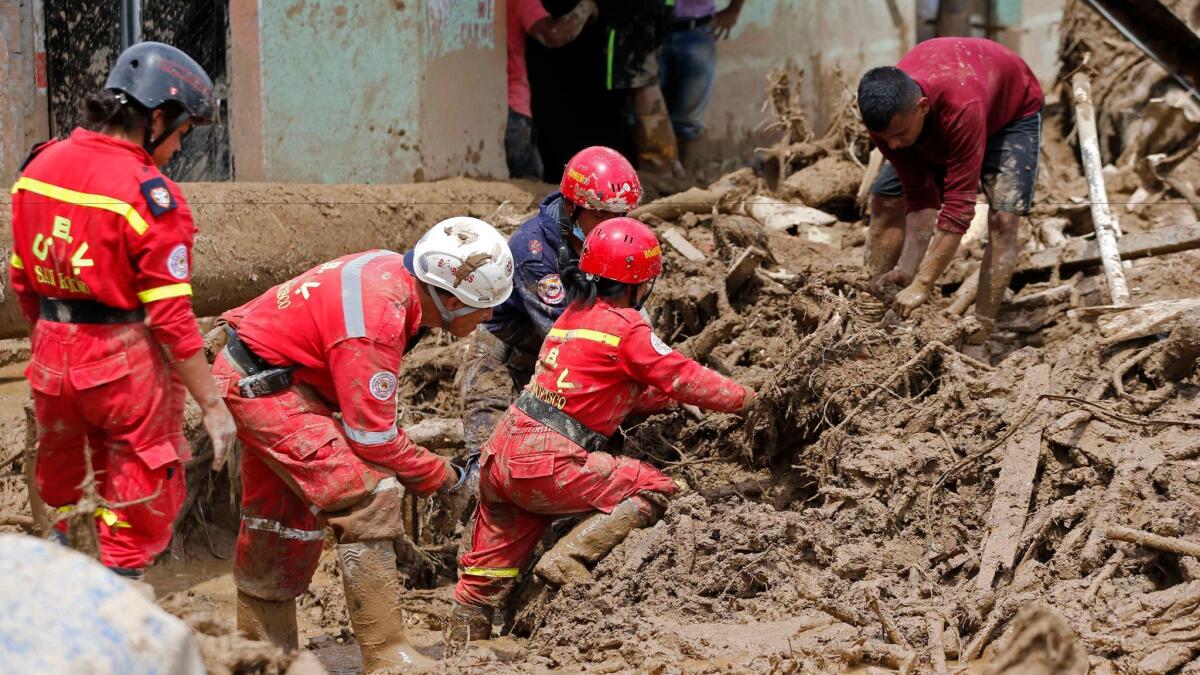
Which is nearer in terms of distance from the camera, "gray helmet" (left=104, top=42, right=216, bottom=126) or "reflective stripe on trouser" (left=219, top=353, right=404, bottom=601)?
"gray helmet" (left=104, top=42, right=216, bottom=126)

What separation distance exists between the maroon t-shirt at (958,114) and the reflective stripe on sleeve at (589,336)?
1957 millimetres

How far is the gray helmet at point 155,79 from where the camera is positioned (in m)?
4.15

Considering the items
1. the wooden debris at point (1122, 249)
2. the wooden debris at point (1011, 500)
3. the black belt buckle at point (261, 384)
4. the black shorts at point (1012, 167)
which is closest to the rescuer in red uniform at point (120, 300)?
the black belt buckle at point (261, 384)

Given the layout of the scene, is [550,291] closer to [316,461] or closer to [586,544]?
[586,544]

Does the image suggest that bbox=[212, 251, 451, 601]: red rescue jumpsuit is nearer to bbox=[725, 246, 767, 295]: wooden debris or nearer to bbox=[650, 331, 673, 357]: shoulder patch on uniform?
bbox=[650, 331, 673, 357]: shoulder patch on uniform

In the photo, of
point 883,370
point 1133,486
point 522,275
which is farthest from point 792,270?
point 1133,486

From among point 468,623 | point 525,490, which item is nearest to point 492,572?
point 468,623

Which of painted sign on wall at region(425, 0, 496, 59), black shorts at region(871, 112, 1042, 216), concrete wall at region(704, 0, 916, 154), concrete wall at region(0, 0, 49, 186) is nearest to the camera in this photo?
black shorts at region(871, 112, 1042, 216)

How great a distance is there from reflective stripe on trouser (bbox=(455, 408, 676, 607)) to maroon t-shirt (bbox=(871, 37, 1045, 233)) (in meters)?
2.12

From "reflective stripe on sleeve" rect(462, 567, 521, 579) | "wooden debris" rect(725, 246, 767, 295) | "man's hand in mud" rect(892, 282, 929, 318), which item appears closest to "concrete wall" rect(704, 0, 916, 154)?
"wooden debris" rect(725, 246, 767, 295)

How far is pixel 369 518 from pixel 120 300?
1.16m

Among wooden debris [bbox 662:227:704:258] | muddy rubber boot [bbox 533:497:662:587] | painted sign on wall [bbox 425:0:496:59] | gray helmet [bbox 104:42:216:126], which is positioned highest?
gray helmet [bbox 104:42:216:126]

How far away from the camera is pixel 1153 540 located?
4.57m

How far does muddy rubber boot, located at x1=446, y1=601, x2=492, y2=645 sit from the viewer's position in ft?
17.4
